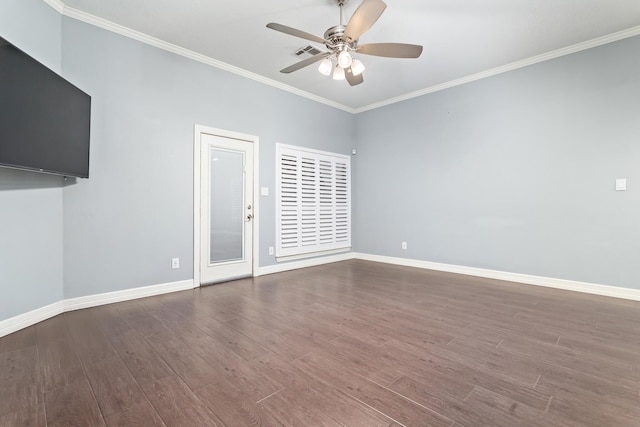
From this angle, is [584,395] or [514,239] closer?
[584,395]

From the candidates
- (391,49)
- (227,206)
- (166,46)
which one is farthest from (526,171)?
(166,46)

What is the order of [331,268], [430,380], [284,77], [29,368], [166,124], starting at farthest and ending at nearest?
1. [331,268]
2. [284,77]
3. [166,124]
4. [29,368]
5. [430,380]

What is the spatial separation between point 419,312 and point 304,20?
336 centimetres

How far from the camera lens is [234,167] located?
4176 millimetres

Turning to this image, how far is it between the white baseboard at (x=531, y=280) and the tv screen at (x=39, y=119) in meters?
4.91

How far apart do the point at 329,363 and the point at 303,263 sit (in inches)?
125

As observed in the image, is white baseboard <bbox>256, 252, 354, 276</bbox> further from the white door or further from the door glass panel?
the door glass panel

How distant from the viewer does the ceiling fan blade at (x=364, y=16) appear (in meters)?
2.06

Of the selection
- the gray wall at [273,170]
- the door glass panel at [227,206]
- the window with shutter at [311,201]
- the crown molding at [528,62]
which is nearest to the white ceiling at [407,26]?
the crown molding at [528,62]

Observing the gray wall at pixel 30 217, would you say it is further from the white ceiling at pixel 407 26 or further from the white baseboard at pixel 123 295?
the white ceiling at pixel 407 26

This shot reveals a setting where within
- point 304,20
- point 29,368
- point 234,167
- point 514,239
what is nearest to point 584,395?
point 514,239

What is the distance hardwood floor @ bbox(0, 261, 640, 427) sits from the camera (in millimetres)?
1429

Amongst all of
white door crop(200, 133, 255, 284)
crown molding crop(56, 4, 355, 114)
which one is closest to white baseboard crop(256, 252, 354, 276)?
white door crop(200, 133, 255, 284)

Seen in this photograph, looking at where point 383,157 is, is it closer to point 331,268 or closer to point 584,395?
point 331,268
